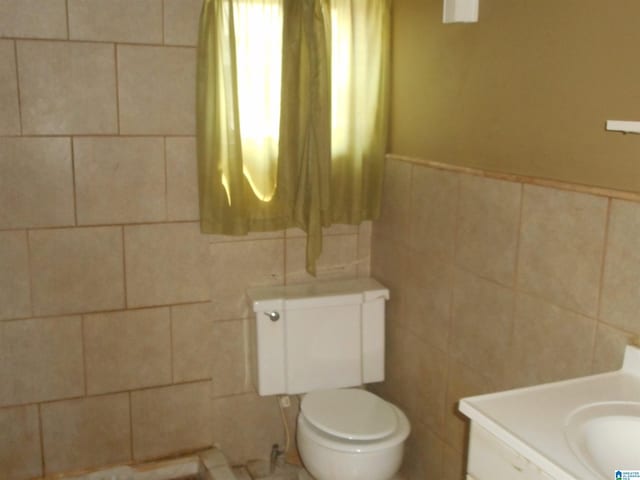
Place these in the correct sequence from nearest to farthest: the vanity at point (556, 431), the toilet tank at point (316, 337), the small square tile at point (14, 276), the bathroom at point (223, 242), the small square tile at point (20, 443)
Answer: the vanity at point (556, 431)
the bathroom at point (223, 242)
the small square tile at point (14, 276)
the small square tile at point (20, 443)
the toilet tank at point (316, 337)

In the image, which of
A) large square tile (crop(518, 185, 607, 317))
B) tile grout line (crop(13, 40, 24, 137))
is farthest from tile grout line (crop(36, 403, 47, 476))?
large square tile (crop(518, 185, 607, 317))

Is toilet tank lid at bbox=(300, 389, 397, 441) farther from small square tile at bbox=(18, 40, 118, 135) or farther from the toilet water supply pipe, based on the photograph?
small square tile at bbox=(18, 40, 118, 135)

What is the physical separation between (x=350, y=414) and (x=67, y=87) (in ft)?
5.25

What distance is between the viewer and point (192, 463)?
2.77 meters

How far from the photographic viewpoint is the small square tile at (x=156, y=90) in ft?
8.03

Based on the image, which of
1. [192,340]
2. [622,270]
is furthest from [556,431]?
[192,340]

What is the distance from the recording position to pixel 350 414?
248 cm

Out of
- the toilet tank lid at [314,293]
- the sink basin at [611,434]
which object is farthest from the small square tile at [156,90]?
the sink basin at [611,434]

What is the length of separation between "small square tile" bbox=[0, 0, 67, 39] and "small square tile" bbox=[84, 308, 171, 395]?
3.49ft

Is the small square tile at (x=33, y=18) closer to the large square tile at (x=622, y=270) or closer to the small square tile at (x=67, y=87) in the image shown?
the small square tile at (x=67, y=87)

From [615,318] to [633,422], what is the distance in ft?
1.08

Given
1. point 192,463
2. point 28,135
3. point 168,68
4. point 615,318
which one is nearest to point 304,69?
point 168,68

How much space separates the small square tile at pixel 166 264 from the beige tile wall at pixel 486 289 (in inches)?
30.6

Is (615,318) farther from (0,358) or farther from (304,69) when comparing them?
(0,358)
